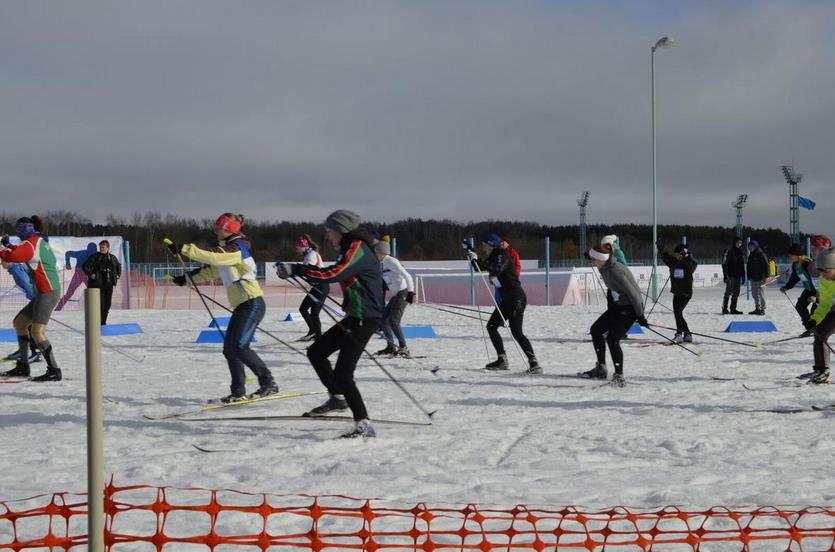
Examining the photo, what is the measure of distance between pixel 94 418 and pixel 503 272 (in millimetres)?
7093

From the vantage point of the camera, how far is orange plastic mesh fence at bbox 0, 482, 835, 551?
3369mm

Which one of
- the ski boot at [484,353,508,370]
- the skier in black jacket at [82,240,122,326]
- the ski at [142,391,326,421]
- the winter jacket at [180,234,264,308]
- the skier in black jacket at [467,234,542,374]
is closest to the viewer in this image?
the ski at [142,391,326,421]

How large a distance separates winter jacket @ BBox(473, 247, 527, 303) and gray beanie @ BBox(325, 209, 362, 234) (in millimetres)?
3683

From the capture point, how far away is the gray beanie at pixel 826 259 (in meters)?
7.35

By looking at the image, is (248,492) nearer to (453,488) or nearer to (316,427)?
(453,488)

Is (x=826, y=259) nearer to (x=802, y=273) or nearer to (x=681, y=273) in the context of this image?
(x=802, y=273)

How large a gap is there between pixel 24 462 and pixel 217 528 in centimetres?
203

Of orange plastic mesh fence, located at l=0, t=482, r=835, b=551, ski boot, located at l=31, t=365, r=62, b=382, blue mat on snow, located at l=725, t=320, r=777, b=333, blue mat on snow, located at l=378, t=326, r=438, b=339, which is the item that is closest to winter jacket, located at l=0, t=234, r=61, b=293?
ski boot, located at l=31, t=365, r=62, b=382

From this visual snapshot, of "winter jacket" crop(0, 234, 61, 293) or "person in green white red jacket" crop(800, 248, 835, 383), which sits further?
"winter jacket" crop(0, 234, 61, 293)

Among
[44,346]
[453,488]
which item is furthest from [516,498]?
[44,346]

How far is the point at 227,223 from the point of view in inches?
275

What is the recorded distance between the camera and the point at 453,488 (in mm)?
4402

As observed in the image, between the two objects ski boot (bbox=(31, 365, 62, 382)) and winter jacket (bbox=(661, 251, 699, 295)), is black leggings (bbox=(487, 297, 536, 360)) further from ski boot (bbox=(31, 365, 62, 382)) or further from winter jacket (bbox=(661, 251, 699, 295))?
ski boot (bbox=(31, 365, 62, 382))

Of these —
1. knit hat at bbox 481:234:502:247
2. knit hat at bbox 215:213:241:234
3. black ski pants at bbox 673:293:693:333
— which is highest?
knit hat at bbox 215:213:241:234
